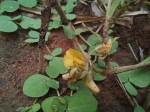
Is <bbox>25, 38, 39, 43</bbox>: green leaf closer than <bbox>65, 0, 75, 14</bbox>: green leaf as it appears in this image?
Yes

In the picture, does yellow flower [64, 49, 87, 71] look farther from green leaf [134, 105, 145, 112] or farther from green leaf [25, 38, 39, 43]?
green leaf [25, 38, 39, 43]

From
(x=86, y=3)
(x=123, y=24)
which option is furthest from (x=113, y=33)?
(x=86, y=3)

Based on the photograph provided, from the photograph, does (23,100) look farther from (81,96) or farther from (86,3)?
(86,3)

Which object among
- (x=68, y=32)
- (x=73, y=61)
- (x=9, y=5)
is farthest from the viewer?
(x=9, y=5)

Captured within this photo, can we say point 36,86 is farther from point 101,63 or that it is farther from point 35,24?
point 35,24

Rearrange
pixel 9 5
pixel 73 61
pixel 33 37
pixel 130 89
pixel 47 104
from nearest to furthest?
1. pixel 73 61
2. pixel 47 104
3. pixel 130 89
4. pixel 33 37
5. pixel 9 5

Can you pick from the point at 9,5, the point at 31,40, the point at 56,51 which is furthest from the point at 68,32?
the point at 9,5

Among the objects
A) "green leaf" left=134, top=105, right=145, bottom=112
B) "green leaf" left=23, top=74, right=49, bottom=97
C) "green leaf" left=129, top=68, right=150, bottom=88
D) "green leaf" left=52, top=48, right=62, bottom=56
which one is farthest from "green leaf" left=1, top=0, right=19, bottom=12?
"green leaf" left=134, top=105, right=145, bottom=112
